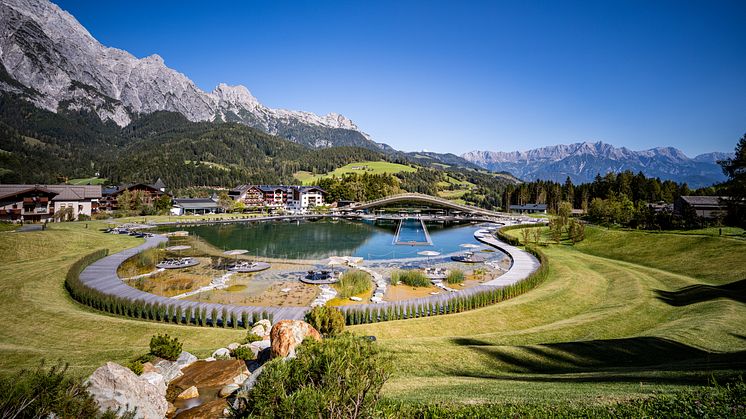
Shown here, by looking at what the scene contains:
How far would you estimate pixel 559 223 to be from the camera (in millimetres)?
48875

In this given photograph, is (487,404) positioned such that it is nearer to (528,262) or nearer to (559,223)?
(528,262)

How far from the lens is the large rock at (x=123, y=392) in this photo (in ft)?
22.7

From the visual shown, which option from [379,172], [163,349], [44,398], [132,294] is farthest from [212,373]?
[379,172]

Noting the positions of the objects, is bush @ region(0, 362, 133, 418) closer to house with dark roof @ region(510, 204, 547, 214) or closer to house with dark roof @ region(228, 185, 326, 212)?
house with dark roof @ region(228, 185, 326, 212)

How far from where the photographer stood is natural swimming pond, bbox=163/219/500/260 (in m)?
42.9

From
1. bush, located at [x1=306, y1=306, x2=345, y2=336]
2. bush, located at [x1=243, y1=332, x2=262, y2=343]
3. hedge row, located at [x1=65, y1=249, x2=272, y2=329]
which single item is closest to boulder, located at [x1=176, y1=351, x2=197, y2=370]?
bush, located at [x1=243, y1=332, x2=262, y2=343]

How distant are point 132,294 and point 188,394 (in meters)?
15.9

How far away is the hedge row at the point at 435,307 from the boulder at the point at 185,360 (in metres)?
8.44

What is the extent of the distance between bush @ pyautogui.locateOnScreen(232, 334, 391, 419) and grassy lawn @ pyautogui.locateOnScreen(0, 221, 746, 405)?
5.14ft

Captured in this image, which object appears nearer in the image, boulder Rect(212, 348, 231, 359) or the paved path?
boulder Rect(212, 348, 231, 359)

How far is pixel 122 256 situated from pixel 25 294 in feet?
46.5

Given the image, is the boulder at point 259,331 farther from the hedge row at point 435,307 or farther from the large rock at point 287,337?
the hedge row at point 435,307

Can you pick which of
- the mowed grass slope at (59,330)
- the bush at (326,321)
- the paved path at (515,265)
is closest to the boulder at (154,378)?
the mowed grass slope at (59,330)

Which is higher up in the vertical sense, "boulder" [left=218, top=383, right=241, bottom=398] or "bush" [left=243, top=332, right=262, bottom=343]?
"boulder" [left=218, top=383, right=241, bottom=398]
